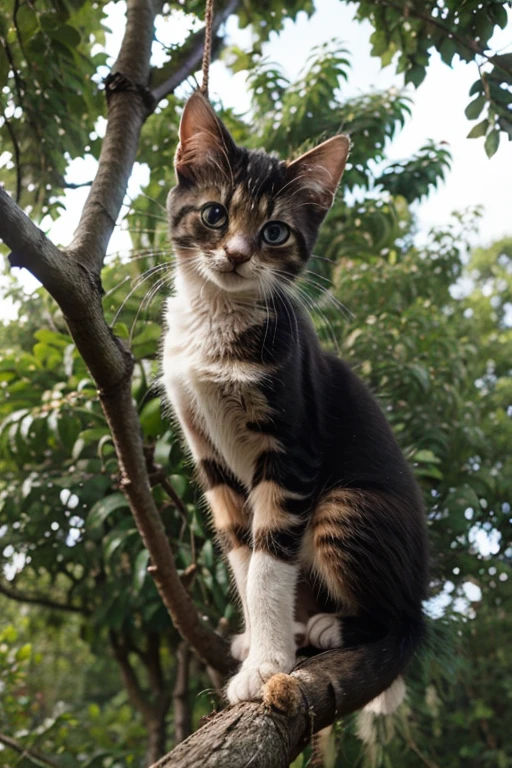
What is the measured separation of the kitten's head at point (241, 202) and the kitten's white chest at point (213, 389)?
126 millimetres

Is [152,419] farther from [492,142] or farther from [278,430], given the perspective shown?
[492,142]

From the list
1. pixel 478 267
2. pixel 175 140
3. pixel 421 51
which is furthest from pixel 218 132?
pixel 478 267

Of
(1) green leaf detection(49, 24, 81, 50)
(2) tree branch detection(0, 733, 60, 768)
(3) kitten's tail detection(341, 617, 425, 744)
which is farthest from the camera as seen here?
(2) tree branch detection(0, 733, 60, 768)

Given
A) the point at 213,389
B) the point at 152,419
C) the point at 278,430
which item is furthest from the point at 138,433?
the point at 152,419

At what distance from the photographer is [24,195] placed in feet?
7.89

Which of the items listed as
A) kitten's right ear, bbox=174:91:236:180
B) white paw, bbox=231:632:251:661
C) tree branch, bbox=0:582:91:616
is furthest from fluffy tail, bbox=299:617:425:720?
tree branch, bbox=0:582:91:616

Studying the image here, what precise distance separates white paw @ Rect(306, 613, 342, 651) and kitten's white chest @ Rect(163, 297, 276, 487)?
390 millimetres

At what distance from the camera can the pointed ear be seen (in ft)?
6.21

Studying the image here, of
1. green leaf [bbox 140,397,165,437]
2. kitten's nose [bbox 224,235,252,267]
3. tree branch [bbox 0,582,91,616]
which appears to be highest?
kitten's nose [bbox 224,235,252,267]

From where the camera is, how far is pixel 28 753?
259cm

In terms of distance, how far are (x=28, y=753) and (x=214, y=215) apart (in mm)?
2056

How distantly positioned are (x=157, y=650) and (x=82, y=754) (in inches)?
22.9

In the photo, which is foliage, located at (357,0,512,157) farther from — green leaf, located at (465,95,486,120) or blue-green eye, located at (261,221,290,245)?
blue-green eye, located at (261,221,290,245)

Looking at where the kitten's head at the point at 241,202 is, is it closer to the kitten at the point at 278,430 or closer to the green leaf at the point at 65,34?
the kitten at the point at 278,430
